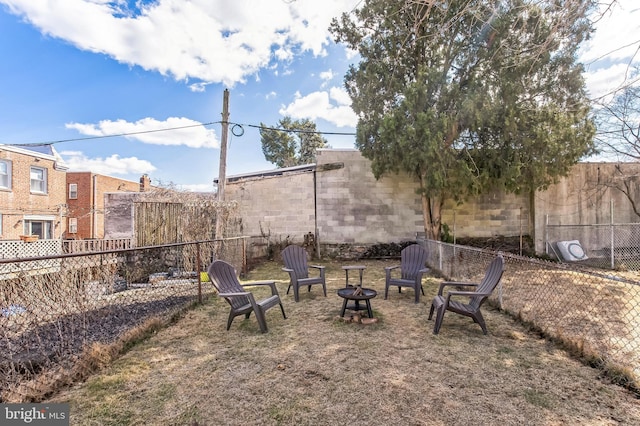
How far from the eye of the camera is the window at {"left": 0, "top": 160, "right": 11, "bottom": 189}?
1268cm

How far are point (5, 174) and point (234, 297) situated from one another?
15.6 metres

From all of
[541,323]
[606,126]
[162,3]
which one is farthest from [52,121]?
[606,126]

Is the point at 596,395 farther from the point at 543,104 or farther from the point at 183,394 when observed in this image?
the point at 543,104

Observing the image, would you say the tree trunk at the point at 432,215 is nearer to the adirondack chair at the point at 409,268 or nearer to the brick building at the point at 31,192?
the adirondack chair at the point at 409,268

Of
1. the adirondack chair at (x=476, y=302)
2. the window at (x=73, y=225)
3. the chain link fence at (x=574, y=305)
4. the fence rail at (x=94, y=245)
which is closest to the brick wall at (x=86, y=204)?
the window at (x=73, y=225)

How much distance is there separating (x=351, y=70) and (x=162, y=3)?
552 centimetres

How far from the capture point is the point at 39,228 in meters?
14.6

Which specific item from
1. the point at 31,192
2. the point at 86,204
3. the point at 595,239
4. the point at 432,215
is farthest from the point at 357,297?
the point at 86,204

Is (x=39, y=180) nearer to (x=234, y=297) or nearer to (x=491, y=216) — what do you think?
(x=234, y=297)

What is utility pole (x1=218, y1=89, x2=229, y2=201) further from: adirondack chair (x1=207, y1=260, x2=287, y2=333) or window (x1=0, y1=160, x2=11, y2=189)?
window (x1=0, y1=160, x2=11, y2=189)

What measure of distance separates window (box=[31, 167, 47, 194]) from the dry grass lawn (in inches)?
620

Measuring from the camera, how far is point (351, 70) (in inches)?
381

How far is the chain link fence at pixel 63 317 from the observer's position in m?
2.66

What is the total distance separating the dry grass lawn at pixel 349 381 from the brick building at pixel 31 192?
14914 millimetres
